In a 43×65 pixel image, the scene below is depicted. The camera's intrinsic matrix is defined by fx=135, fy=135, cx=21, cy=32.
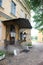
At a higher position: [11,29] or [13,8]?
[13,8]

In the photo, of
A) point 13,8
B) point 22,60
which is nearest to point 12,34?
point 13,8

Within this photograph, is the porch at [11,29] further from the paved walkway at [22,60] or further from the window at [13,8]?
the paved walkway at [22,60]

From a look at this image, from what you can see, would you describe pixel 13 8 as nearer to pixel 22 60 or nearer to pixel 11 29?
pixel 11 29

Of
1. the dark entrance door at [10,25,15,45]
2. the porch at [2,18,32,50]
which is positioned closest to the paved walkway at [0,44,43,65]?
the porch at [2,18,32,50]

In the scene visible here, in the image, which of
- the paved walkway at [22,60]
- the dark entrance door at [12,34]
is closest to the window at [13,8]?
the dark entrance door at [12,34]

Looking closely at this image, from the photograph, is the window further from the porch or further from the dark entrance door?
the dark entrance door

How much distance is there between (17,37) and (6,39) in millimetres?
3050

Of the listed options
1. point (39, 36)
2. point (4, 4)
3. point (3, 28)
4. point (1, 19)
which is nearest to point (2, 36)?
point (3, 28)

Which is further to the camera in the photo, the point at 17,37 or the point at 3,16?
the point at 17,37

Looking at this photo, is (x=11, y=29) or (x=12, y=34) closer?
(x=12, y=34)

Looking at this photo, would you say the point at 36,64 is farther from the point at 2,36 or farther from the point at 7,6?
the point at 7,6

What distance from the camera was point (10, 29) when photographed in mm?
13188

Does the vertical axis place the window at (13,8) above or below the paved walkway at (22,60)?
above

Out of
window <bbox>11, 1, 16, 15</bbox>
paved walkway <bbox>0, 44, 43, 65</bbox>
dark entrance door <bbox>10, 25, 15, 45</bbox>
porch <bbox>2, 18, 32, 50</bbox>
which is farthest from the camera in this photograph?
A: window <bbox>11, 1, 16, 15</bbox>
